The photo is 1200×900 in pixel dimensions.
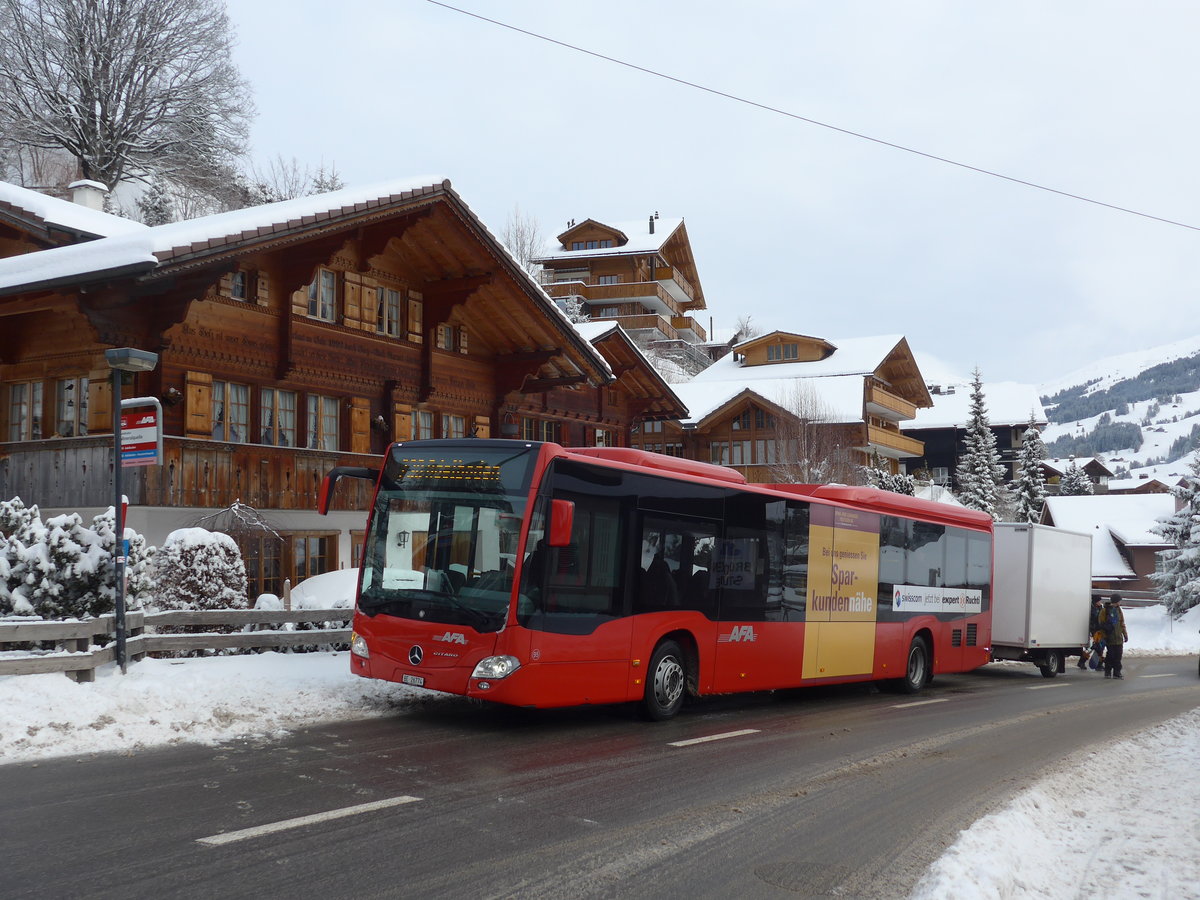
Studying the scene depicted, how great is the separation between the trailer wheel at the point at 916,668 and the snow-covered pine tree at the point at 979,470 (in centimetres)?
4513

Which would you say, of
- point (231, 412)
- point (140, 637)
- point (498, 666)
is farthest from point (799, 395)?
point (498, 666)

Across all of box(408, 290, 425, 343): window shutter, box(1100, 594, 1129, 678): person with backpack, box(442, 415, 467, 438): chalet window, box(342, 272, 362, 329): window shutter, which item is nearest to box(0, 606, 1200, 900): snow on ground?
box(1100, 594, 1129, 678): person with backpack

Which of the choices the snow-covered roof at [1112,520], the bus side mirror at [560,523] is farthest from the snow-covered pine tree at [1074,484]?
the bus side mirror at [560,523]

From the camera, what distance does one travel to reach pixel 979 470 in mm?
64062

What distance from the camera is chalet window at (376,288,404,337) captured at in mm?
25000

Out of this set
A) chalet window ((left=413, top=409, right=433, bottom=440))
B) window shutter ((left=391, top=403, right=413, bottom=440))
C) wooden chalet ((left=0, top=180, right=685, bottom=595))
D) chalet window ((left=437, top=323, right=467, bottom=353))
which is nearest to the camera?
wooden chalet ((left=0, top=180, right=685, bottom=595))

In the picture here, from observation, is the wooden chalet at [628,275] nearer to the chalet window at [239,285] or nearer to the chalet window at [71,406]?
the chalet window at [239,285]

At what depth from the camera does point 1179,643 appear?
37656 millimetres

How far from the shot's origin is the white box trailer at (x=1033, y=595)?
22.1 metres

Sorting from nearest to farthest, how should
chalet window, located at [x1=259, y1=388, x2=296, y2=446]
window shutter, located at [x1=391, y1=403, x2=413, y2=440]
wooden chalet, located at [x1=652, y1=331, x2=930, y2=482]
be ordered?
chalet window, located at [x1=259, y1=388, x2=296, y2=446], window shutter, located at [x1=391, y1=403, x2=413, y2=440], wooden chalet, located at [x1=652, y1=331, x2=930, y2=482]

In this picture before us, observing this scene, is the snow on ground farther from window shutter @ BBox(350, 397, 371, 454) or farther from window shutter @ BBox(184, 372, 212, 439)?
window shutter @ BBox(350, 397, 371, 454)

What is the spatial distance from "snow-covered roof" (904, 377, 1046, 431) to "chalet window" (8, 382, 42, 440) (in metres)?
71.8

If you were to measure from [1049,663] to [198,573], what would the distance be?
17513 millimetres

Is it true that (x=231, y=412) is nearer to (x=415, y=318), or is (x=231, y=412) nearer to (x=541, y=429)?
(x=415, y=318)
